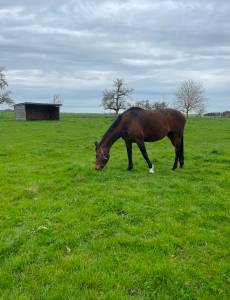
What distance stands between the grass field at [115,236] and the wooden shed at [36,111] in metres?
46.2

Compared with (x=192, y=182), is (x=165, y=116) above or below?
above

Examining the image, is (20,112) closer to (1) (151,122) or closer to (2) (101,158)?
(2) (101,158)

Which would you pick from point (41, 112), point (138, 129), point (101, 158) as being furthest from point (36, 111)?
point (138, 129)

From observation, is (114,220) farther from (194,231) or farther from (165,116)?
(165,116)

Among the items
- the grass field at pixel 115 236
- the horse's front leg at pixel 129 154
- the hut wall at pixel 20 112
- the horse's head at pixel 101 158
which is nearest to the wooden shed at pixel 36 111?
the hut wall at pixel 20 112

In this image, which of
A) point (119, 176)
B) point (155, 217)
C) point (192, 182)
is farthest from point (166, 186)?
point (155, 217)

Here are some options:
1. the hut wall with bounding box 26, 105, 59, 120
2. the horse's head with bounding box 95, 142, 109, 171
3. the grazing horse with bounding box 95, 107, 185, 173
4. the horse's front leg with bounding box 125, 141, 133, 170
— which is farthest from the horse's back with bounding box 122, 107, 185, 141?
the hut wall with bounding box 26, 105, 59, 120

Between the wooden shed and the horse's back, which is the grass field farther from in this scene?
→ the wooden shed

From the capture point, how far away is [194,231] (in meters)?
6.13

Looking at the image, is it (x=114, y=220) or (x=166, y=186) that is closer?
(x=114, y=220)

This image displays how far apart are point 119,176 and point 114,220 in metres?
3.82

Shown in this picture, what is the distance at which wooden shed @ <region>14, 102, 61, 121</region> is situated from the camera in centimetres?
5516

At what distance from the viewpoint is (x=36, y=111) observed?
185 ft

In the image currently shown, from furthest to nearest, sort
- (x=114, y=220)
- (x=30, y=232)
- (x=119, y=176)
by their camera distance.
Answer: (x=119, y=176) < (x=114, y=220) < (x=30, y=232)
